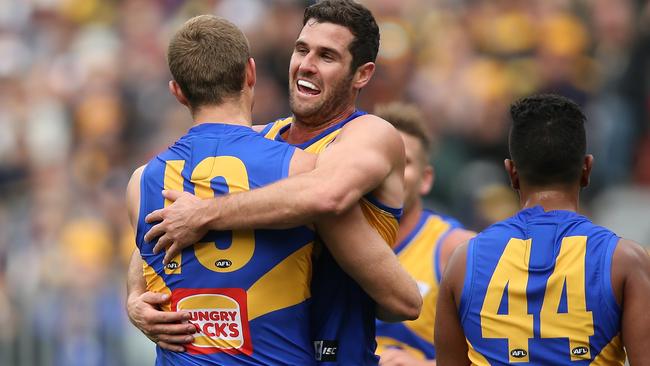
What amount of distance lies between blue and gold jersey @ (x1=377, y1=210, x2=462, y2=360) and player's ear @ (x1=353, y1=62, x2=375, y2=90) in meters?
1.74

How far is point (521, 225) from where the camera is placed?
4.80 metres

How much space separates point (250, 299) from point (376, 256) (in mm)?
569

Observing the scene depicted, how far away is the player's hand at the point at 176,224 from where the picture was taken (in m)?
4.77

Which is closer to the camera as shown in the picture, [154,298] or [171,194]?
[171,194]

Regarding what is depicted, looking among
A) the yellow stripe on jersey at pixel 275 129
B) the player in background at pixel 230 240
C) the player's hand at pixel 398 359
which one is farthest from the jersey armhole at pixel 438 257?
the player in background at pixel 230 240

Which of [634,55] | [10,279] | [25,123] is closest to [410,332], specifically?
[634,55]

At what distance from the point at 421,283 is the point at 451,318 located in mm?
1824

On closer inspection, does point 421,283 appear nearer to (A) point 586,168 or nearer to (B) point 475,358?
(B) point 475,358

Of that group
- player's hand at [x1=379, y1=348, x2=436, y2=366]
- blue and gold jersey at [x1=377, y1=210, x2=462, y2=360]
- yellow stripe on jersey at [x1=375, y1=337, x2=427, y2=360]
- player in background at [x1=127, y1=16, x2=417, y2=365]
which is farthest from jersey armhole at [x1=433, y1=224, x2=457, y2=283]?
player in background at [x1=127, y1=16, x2=417, y2=365]

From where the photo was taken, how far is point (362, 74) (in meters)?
5.37

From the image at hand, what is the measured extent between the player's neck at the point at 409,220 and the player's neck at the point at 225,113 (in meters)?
2.22

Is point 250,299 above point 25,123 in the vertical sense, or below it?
below

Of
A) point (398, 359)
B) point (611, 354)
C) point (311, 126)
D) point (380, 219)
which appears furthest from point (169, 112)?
point (611, 354)

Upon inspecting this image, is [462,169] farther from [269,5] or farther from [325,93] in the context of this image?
[325,93]
